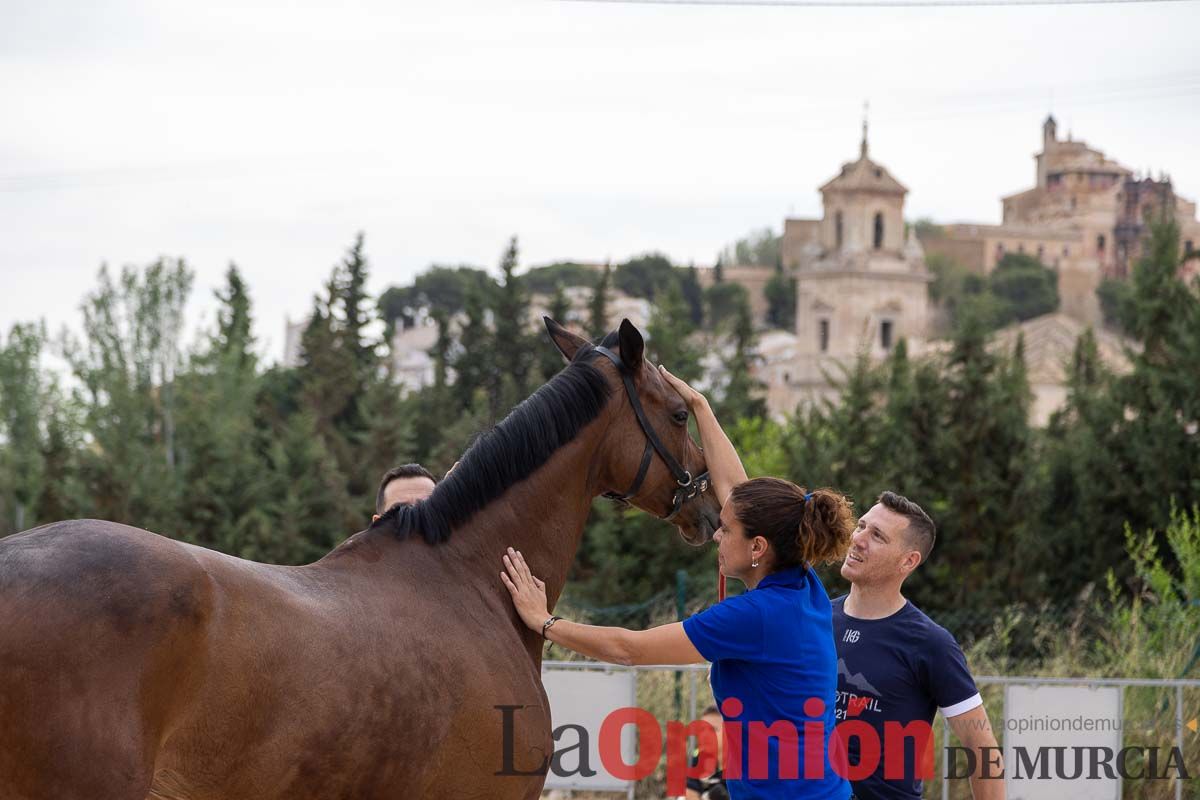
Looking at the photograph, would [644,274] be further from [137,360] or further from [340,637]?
[340,637]

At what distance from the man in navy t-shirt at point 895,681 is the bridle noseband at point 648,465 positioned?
2.38 ft

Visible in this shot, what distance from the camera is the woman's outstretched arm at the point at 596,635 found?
379 cm

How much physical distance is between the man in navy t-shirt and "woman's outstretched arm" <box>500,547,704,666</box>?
3.05 feet

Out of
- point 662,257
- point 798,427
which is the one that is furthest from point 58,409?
point 662,257

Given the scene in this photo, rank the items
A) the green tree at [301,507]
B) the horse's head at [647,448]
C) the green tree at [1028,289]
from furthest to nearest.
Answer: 1. the green tree at [1028,289]
2. the green tree at [301,507]
3. the horse's head at [647,448]

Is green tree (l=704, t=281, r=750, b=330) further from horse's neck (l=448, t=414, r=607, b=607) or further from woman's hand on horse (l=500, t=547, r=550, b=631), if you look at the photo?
woman's hand on horse (l=500, t=547, r=550, b=631)

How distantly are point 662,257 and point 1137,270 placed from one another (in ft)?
317

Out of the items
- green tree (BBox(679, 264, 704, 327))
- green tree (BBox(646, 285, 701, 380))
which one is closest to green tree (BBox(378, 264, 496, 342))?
green tree (BBox(679, 264, 704, 327))

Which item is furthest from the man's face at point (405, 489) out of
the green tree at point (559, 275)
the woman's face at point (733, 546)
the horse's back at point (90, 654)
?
the green tree at point (559, 275)

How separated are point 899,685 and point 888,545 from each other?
1.57 ft

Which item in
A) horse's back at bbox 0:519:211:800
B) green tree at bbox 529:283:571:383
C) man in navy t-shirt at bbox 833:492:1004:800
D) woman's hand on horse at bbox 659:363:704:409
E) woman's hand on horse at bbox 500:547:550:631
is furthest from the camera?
green tree at bbox 529:283:571:383

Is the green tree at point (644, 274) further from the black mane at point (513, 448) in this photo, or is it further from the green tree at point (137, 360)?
the black mane at point (513, 448)

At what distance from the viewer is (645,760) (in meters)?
8.49

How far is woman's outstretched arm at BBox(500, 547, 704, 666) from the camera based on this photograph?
12.4 feet
